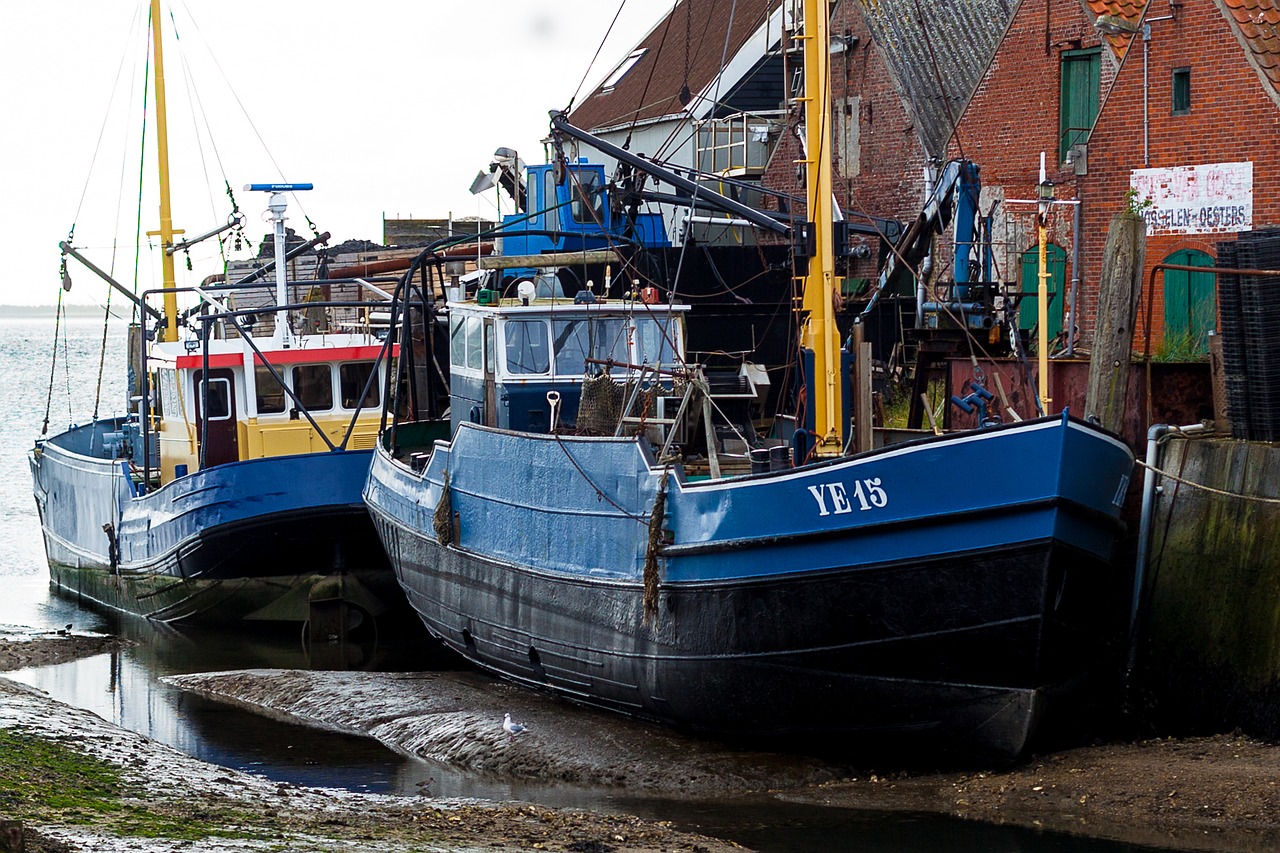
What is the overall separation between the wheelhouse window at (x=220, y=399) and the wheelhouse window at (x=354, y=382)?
4.74 feet

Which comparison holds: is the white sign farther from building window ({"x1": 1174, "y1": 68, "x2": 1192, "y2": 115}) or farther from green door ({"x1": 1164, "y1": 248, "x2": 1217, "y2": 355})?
building window ({"x1": 1174, "y1": 68, "x2": 1192, "y2": 115})

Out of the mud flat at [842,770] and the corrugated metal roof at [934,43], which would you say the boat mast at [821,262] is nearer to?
the mud flat at [842,770]

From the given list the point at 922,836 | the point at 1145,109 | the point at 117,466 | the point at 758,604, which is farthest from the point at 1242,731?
the point at 117,466

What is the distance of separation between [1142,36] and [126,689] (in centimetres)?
1412

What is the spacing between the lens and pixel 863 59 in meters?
30.2

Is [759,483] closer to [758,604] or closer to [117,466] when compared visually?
[758,604]

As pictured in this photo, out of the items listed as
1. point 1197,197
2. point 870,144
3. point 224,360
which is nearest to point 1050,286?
point 1197,197

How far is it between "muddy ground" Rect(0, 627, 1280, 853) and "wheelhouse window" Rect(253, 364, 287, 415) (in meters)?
6.47

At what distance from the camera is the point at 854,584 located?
36.8ft

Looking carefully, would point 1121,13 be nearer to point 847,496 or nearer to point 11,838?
point 847,496

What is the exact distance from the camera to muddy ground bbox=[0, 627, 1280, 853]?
9.70 m

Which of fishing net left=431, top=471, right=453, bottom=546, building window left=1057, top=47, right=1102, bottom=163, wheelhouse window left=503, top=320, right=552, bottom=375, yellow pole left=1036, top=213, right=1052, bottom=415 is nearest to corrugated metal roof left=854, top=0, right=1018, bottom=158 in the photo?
building window left=1057, top=47, right=1102, bottom=163

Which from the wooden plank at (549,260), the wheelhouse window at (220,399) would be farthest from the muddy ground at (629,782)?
the wheelhouse window at (220,399)

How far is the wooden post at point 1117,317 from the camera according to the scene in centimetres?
1276
